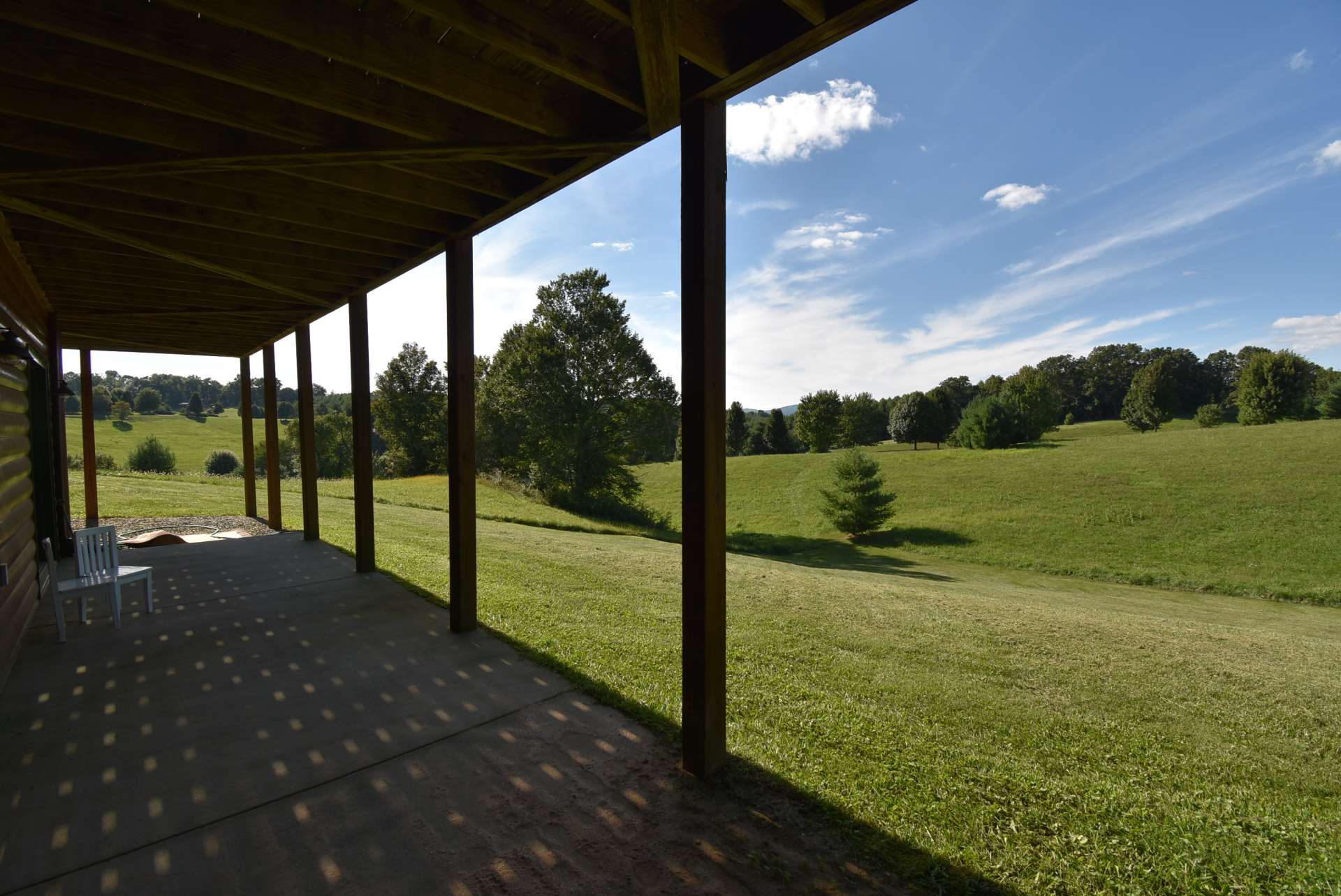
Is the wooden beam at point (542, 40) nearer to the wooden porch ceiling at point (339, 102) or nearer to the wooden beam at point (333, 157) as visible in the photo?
the wooden porch ceiling at point (339, 102)

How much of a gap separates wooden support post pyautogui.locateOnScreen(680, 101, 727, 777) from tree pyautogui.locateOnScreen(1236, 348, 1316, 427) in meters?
48.6

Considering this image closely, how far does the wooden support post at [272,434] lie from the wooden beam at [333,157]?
260 inches

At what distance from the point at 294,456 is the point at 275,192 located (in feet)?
174

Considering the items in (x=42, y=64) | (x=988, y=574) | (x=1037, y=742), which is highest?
(x=42, y=64)

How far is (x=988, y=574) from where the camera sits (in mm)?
14633

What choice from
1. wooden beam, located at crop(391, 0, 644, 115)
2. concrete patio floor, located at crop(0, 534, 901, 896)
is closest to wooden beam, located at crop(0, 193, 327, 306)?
concrete patio floor, located at crop(0, 534, 901, 896)

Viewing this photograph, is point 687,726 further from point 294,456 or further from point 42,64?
point 294,456

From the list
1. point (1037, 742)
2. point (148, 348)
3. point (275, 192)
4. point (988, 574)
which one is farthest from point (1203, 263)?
point (148, 348)

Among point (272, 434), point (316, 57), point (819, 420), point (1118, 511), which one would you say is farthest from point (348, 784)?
point (819, 420)

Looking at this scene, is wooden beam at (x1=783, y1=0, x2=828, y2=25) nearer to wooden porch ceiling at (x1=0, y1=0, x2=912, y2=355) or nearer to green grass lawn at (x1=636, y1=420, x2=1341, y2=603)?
wooden porch ceiling at (x1=0, y1=0, x2=912, y2=355)

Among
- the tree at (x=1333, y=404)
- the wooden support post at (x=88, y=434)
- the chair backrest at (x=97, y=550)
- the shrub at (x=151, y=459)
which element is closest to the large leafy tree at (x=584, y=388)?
the wooden support post at (x=88, y=434)

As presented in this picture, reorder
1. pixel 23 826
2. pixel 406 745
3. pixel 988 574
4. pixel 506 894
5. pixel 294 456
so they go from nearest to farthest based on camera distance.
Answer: pixel 506 894
pixel 23 826
pixel 406 745
pixel 988 574
pixel 294 456

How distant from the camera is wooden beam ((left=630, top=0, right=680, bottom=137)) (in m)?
1.83

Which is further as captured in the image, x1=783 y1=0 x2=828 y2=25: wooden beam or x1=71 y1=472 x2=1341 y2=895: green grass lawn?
x1=71 y1=472 x2=1341 y2=895: green grass lawn
